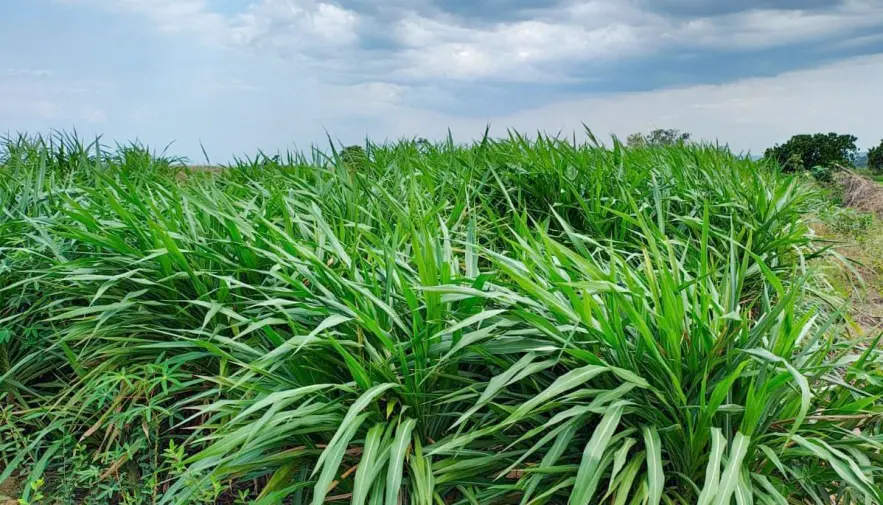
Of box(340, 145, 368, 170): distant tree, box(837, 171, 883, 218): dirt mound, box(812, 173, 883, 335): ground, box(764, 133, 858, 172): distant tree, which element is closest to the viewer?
box(812, 173, 883, 335): ground

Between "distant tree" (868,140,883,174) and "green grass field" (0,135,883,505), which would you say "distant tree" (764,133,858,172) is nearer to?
"distant tree" (868,140,883,174)

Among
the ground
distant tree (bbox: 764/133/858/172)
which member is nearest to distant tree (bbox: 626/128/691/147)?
the ground

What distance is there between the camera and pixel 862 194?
8797 millimetres

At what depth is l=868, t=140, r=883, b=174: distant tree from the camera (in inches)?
508

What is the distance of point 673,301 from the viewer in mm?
1662

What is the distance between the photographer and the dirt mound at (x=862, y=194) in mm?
8238

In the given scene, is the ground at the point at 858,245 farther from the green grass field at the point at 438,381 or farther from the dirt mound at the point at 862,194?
the green grass field at the point at 438,381

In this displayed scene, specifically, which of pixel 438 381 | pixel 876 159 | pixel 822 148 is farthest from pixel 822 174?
pixel 438 381

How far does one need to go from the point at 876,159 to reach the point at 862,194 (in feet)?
17.4

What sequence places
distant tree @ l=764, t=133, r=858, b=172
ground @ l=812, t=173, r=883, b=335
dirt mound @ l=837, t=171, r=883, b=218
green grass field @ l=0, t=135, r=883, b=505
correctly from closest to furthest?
1. green grass field @ l=0, t=135, r=883, b=505
2. ground @ l=812, t=173, r=883, b=335
3. dirt mound @ l=837, t=171, r=883, b=218
4. distant tree @ l=764, t=133, r=858, b=172

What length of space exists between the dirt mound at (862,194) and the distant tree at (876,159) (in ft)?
12.8

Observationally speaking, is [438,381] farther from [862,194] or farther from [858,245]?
[862,194]

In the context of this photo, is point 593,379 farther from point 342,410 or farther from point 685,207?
point 685,207

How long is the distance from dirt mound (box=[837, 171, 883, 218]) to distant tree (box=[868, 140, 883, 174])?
391 cm
